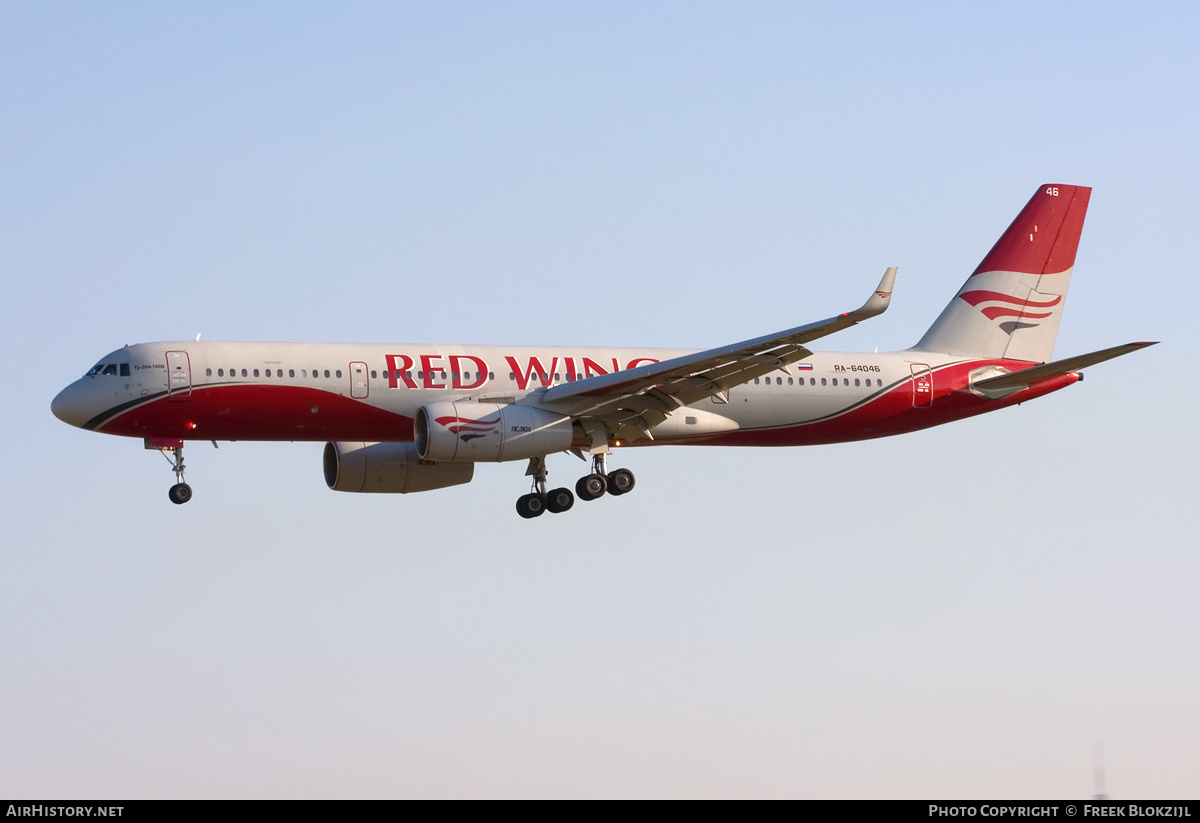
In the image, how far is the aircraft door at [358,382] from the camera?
47.1 m

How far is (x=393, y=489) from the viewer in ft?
174

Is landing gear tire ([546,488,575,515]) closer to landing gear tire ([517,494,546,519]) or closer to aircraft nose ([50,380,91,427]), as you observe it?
landing gear tire ([517,494,546,519])

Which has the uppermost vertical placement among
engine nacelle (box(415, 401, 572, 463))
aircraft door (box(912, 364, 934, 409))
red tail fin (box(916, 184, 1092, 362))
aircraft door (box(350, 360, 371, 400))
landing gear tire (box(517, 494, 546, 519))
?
red tail fin (box(916, 184, 1092, 362))

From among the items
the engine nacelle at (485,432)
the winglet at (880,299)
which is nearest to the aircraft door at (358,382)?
the engine nacelle at (485,432)

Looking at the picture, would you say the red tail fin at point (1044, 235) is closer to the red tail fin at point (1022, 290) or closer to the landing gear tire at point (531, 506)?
the red tail fin at point (1022, 290)

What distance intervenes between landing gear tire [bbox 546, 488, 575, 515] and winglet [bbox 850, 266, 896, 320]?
12422 mm

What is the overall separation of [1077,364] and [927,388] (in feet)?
17.3

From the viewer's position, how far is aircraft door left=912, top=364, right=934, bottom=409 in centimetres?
5256

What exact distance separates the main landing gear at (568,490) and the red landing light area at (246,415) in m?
5.55

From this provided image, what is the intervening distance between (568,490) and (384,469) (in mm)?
5967

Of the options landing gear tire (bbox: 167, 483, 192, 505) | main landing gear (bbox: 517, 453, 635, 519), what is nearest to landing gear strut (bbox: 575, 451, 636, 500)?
main landing gear (bbox: 517, 453, 635, 519)
